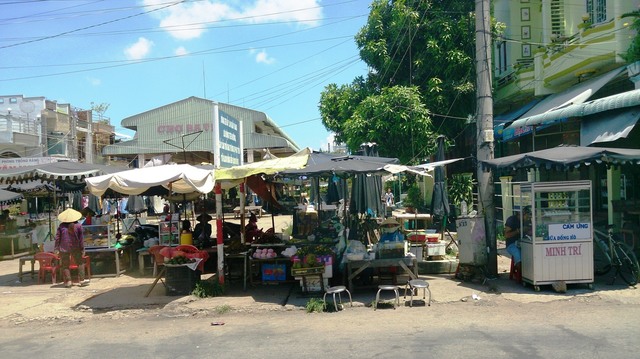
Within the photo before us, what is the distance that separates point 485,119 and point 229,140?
5749mm

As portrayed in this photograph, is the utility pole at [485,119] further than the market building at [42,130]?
No

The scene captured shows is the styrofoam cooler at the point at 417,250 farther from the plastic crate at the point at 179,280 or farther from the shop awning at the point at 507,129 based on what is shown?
the shop awning at the point at 507,129

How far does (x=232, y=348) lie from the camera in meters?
5.88

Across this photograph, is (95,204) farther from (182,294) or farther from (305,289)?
(305,289)

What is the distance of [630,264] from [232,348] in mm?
7742

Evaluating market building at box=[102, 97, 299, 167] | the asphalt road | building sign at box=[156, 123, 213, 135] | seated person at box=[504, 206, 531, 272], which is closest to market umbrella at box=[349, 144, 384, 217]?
seated person at box=[504, 206, 531, 272]

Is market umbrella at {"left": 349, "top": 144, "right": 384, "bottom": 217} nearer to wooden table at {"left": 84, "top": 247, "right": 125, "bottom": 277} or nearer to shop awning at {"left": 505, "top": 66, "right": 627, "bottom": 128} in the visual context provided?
shop awning at {"left": 505, "top": 66, "right": 627, "bottom": 128}

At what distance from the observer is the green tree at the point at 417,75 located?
56.8 ft

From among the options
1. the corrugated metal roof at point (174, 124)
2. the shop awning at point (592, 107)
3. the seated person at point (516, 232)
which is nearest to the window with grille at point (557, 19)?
the shop awning at point (592, 107)

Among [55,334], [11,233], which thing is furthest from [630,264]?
[11,233]

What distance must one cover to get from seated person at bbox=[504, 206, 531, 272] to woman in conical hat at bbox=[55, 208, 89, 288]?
A: 9577 millimetres

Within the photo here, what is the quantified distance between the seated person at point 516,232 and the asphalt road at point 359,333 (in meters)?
1.42

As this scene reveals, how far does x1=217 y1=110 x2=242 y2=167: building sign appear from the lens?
9.63m

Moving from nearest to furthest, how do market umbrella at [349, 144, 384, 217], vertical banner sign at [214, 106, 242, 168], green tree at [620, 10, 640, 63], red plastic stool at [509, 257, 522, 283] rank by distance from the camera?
red plastic stool at [509, 257, 522, 283] < vertical banner sign at [214, 106, 242, 168] < green tree at [620, 10, 640, 63] < market umbrella at [349, 144, 384, 217]
